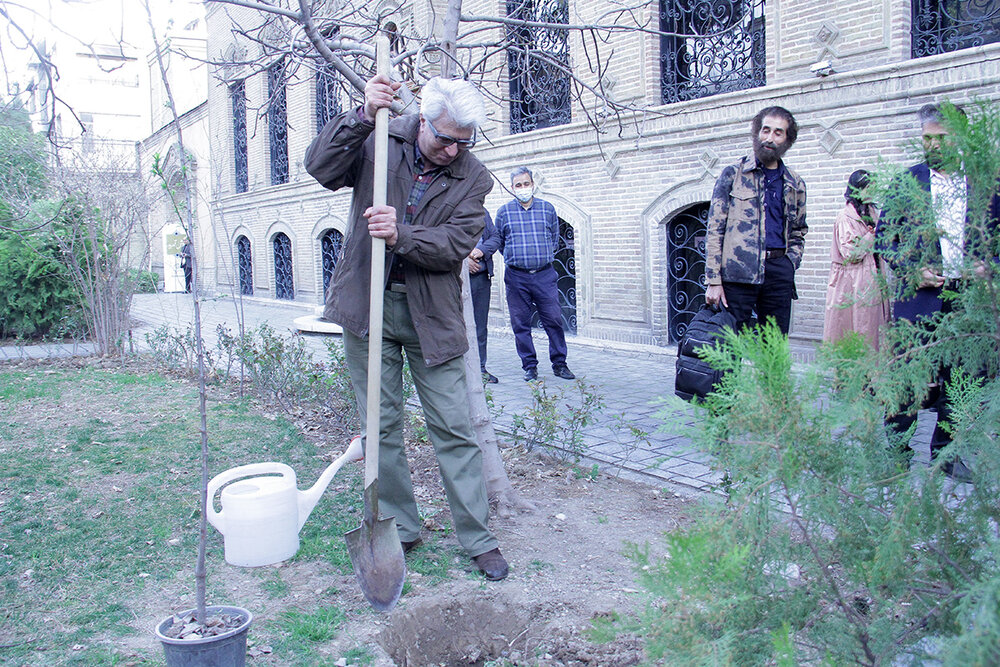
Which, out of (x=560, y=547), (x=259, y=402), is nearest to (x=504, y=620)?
(x=560, y=547)

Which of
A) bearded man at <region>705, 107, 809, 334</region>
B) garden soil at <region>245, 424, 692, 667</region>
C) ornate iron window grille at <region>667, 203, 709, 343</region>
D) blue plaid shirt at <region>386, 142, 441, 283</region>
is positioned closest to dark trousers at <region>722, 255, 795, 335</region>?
bearded man at <region>705, 107, 809, 334</region>

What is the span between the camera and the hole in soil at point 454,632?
2969 mm

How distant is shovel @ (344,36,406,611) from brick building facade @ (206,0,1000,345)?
275 cm

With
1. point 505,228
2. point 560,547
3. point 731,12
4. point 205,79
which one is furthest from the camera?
point 205,79

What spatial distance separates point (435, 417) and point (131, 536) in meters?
1.76

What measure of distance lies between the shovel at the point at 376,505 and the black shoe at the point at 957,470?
196cm

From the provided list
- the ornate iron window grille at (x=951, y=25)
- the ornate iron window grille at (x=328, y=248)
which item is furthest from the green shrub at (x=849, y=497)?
the ornate iron window grille at (x=328, y=248)

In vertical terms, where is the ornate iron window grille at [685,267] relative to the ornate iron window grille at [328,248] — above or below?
below

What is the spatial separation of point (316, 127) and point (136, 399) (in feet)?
41.4

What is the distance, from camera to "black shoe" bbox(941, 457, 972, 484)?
5.74 ft

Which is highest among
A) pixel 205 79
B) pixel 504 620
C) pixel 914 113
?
pixel 205 79

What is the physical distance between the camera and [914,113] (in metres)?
7.68

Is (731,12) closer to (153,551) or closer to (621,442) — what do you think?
(621,442)

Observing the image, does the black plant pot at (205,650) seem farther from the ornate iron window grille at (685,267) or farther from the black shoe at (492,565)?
the ornate iron window grille at (685,267)
